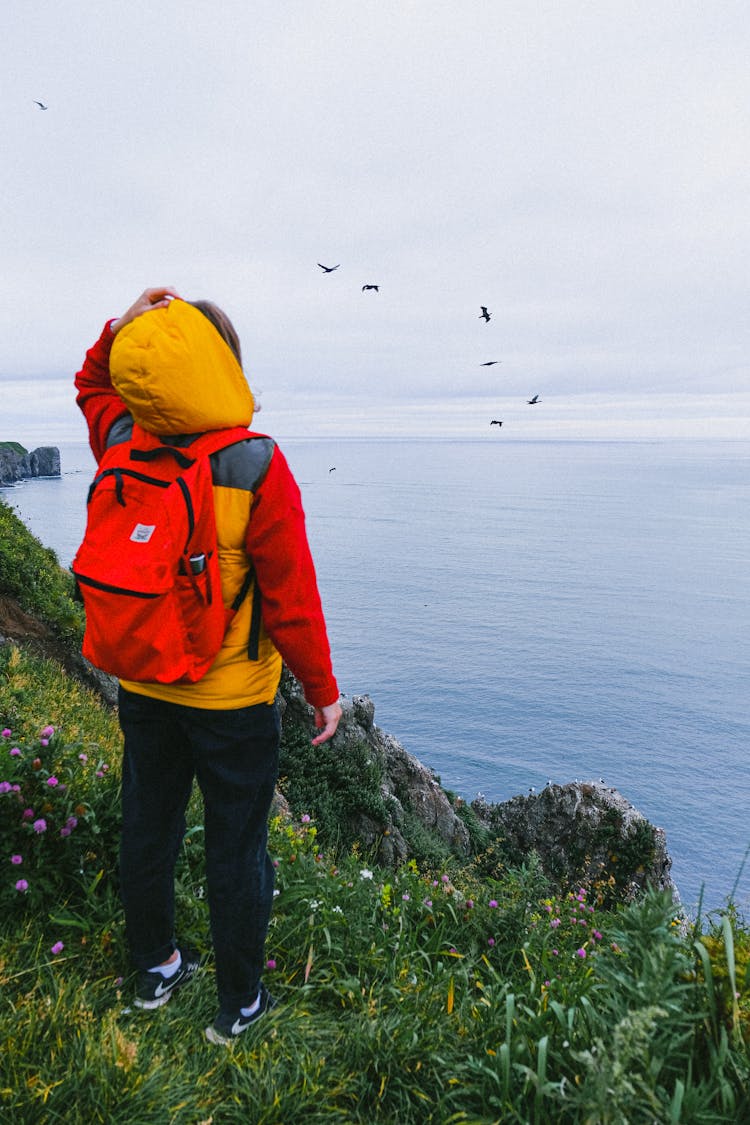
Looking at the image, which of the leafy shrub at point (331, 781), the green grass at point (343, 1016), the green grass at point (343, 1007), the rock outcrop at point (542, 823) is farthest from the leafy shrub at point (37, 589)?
the leafy shrub at point (331, 781)

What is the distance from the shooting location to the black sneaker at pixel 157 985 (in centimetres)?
290

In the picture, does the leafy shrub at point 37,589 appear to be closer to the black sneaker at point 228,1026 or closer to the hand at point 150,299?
the black sneaker at point 228,1026

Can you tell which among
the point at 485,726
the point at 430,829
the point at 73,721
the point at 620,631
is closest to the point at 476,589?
the point at 620,631

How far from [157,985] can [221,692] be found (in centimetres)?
147

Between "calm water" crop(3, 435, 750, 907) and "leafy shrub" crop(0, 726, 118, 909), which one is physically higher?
Result: "leafy shrub" crop(0, 726, 118, 909)

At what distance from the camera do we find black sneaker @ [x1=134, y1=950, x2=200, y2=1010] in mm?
2900

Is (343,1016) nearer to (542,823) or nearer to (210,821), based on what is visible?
(210,821)

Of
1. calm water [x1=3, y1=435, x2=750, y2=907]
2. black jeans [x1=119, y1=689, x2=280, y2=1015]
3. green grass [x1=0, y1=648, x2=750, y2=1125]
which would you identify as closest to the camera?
green grass [x1=0, y1=648, x2=750, y2=1125]

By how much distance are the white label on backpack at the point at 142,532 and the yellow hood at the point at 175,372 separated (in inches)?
14.7

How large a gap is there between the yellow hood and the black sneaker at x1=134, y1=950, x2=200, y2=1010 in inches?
95.6

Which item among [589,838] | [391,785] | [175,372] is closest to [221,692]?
[175,372]

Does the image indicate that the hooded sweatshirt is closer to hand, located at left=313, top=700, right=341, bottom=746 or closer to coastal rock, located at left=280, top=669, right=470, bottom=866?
hand, located at left=313, top=700, right=341, bottom=746

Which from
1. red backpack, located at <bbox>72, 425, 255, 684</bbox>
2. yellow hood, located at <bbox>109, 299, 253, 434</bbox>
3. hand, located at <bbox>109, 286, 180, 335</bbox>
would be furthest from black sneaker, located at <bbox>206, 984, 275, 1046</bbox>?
hand, located at <bbox>109, 286, 180, 335</bbox>

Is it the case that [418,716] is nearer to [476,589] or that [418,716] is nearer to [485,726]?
[485,726]
